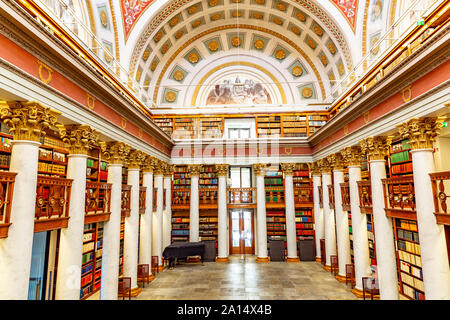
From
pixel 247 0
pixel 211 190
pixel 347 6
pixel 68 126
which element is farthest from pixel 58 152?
pixel 347 6

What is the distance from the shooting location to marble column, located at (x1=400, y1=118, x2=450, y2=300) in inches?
191

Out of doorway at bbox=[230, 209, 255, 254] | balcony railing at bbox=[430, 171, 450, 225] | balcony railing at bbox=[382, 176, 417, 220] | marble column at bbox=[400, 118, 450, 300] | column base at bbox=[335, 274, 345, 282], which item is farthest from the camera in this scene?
doorway at bbox=[230, 209, 255, 254]

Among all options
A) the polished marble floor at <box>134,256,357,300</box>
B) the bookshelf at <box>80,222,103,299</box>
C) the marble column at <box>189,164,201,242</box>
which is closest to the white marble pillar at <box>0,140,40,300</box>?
the bookshelf at <box>80,222,103,299</box>

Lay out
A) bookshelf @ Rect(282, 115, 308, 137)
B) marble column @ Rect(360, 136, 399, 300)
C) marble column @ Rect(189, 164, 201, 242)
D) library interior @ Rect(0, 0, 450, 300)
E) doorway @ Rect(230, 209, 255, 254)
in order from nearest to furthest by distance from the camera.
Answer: library interior @ Rect(0, 0, 450, 300) → marble column @ Rect(360, 136, 399, 300) → marble column @ Rect(189, 164, 201, 242) → bookshelf @ Rect(282, 115, 308, 137) → doorway @ Rect(230, 209, 255, 254)

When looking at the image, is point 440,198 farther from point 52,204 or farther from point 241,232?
point 241,232

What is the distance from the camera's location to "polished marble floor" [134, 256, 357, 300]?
25.2ft

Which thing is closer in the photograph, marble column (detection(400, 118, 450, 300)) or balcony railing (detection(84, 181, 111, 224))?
marble column (detection(400, 118, 450, 300))

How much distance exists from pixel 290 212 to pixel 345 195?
3.56 meters

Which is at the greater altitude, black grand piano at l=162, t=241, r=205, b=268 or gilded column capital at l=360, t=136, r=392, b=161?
gilded column capital at l=360, t=136, r=392, b=161

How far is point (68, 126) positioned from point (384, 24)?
29.8 ft

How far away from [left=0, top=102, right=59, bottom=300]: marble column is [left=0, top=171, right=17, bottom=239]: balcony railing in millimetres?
57

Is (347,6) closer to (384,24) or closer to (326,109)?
(384,24)

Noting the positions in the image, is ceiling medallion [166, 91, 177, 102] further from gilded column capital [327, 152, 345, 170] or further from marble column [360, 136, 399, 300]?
marble column [360, 136, 399, 300]

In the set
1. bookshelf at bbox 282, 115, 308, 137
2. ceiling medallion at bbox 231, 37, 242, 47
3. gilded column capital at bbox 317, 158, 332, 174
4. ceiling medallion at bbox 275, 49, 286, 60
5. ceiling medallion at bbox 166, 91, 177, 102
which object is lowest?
gilded column capital at bbox 317, 158, 332, 174
